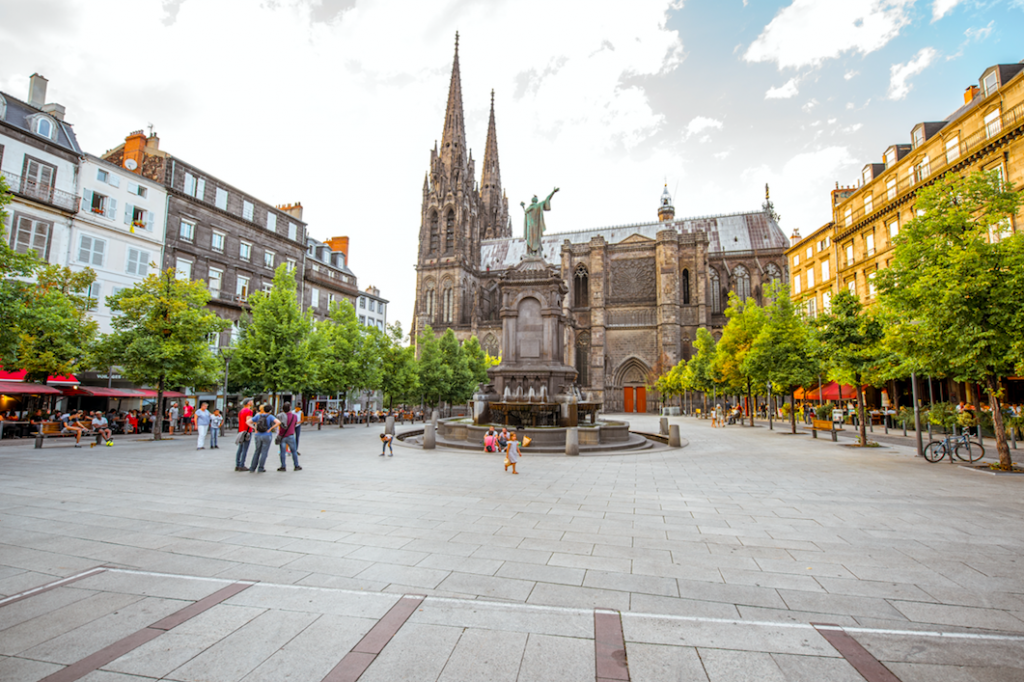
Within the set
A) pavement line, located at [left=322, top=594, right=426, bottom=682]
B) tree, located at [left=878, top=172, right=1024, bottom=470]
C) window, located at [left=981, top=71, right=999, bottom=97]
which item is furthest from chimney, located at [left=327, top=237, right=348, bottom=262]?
pavement line, located at [left=322, top=594, right=426, bottom=682]

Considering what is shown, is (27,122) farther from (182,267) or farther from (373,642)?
(373,642)

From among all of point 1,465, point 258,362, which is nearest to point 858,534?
point 1,465

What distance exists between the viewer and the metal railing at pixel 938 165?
20.3 metres

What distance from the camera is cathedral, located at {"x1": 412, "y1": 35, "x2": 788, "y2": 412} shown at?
165ft

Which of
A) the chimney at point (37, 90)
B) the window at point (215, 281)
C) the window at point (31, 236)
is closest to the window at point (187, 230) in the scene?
the window at point (215, 281)

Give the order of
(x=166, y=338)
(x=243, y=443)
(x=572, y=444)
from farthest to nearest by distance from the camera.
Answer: (x=166, y=338), (x=572, y=444), (x=243, y=443)

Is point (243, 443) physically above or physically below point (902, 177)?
below

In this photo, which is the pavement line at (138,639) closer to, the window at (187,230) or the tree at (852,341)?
the tree at (852,341)

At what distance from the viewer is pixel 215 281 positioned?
102 feet

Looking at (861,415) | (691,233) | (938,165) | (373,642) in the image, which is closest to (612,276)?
(691,233)

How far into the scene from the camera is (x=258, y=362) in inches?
924

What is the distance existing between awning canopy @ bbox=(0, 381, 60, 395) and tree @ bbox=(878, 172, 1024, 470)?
29.6m

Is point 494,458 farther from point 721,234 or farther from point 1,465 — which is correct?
point 721,234

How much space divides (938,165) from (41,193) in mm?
44407
